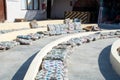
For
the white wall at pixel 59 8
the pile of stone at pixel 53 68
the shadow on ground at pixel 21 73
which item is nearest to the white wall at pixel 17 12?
the white wall at pixel 59 8

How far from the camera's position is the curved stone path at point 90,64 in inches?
345

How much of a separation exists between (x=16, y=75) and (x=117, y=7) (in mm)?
18829

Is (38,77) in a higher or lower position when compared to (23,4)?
lower

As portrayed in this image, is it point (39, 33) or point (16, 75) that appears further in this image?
point (39, 33)

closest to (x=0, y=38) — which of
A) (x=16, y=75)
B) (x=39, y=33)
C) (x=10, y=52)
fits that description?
(x=10, y=52)

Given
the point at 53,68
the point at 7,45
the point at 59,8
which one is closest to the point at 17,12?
the point at 59,8

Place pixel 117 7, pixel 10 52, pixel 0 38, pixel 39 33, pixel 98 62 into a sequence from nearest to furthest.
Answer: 1. pixel 98 62
2. pixel 10 52
3. pixel 0 38
4. pixel 39 33
5. pixel 117 7

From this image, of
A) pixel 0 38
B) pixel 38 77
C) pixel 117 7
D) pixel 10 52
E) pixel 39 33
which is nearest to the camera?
pixel 38 77

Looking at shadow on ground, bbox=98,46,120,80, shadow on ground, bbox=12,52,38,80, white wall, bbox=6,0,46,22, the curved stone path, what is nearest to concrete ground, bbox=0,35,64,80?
shadow on ground, bbox=12,52,38,80

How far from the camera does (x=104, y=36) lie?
54.6 ft

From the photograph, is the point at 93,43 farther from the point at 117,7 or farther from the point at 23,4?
the point at 117,7

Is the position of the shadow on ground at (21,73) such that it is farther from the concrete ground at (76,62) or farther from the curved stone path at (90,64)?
the curved stone path at (90,64)

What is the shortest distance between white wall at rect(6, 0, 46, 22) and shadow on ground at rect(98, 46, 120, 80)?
9.82 metres

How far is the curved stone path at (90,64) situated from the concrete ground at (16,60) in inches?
69.2
